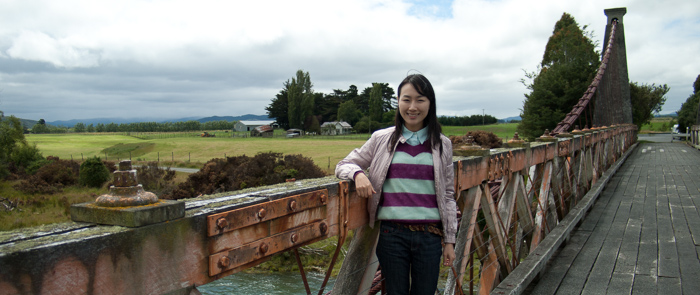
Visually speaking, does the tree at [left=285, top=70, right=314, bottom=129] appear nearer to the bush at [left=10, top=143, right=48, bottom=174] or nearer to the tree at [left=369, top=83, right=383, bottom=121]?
the tree at [left=369, top=83, right=383, bottom=121]

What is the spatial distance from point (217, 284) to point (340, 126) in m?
63.4

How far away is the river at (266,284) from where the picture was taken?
43.6ft

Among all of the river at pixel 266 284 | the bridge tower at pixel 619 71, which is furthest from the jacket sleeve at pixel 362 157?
the bridge tower at pixel 619 71

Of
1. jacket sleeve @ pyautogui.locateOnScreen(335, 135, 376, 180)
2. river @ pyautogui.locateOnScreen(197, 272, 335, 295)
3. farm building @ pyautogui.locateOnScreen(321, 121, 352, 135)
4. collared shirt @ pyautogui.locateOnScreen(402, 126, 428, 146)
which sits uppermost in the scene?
collared shirt @ pyautogui.locateOnScreen(402, 126, 428, 146)

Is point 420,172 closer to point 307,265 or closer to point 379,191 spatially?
point 379,191

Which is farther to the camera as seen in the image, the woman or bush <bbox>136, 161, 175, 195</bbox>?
bush <bbox>136, 161, 175, 195</bbox>

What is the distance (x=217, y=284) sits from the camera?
14.6 m

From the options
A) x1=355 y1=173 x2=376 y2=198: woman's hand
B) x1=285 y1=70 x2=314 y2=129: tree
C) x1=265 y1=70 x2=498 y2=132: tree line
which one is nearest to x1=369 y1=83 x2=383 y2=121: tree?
x1=265 y1=70 x2=498 y2=132: tree line

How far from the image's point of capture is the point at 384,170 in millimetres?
2125

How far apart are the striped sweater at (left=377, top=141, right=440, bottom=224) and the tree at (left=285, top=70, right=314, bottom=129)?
73.6m

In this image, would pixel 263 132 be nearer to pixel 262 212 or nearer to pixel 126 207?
pixel 262 212

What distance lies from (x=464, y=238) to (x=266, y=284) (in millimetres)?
11713

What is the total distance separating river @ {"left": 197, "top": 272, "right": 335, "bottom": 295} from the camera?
43.6ft


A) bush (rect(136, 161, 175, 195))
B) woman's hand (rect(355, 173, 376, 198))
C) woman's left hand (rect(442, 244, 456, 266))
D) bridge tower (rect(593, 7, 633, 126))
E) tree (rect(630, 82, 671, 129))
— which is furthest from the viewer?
tree (rect(630, 82, 671, 129))
